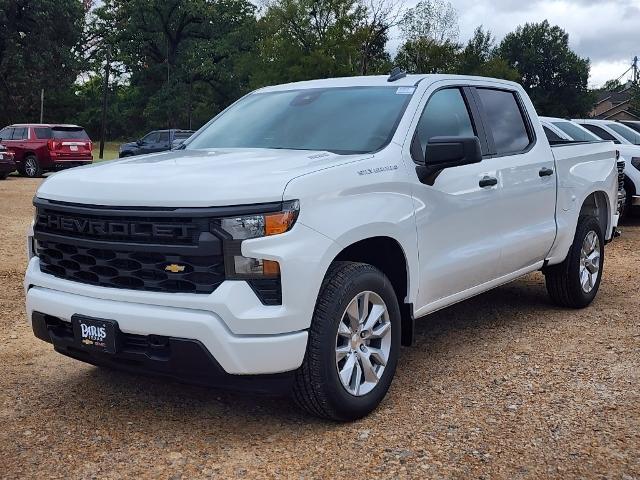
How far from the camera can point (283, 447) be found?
3.56 metres

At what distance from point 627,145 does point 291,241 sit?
10795mm

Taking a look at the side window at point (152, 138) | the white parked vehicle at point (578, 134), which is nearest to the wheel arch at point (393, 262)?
the white parked vehicle at point (578, 134)

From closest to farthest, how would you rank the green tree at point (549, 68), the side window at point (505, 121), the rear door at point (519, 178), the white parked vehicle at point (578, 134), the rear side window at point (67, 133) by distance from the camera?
the rear door at point (519, 178) < the side window at point (505, 121) < the white parked vehicle at point (578, 134) < the rear side window at point (67, 133) < the green tree at point (549, 68)

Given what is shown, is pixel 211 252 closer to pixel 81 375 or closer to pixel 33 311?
pixel 33 311

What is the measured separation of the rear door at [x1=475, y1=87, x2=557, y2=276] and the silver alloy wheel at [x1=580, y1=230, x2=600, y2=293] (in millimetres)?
727

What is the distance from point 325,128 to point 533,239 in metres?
1.87

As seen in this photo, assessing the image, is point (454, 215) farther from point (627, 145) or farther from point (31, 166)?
point (31, 166)

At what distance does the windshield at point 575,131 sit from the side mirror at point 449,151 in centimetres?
845

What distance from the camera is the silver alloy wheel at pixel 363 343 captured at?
3752 millimetres

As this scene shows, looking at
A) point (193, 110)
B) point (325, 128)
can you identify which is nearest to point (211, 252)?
point (325, 128)

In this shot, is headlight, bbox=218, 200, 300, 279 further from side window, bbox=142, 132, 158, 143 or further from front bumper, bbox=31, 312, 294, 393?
side window, bbox=142, 132, 158, 143

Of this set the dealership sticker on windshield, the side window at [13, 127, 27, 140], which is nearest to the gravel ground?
the dealership sticker on windshield

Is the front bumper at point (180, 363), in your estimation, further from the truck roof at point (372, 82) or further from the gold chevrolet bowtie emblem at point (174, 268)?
the truck roof at point (372, 82)

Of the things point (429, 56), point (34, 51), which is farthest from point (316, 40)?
point (34, 51)
